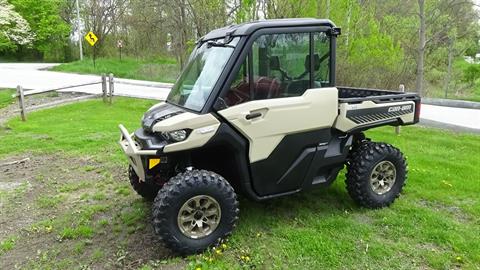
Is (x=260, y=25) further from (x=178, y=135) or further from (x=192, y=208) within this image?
(x=192, y=208)

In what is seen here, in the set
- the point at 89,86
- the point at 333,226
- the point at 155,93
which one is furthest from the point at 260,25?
the point at 89,86

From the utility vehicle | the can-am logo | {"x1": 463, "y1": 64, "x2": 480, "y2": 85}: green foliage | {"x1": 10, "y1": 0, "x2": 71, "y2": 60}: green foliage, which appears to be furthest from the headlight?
{"x1": 10, "y1": 0, "x2": 71, "y2": 60}: green foliage

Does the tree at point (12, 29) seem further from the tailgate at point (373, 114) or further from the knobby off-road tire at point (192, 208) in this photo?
the tailgate at point (373, 114)

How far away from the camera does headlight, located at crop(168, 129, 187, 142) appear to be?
11.2 feet

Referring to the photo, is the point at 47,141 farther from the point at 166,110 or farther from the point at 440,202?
the point at 440,202

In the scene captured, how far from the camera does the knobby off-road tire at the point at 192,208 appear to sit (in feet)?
11.1

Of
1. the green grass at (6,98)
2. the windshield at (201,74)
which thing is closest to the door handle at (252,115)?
the windshield at (201,74)

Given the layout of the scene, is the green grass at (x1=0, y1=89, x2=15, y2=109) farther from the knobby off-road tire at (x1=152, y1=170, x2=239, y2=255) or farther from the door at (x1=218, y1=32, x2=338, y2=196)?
the door at (x1=218, y1=32, x2=338, y2=196)

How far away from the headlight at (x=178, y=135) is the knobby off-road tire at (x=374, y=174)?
79.8 inches

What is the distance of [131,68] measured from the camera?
25.4 meters

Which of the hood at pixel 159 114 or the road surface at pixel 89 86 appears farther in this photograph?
the road surface at pixel 89 86

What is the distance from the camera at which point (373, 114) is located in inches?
171

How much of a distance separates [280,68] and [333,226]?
1.71 meters

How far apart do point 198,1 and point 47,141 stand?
12.3 meters
